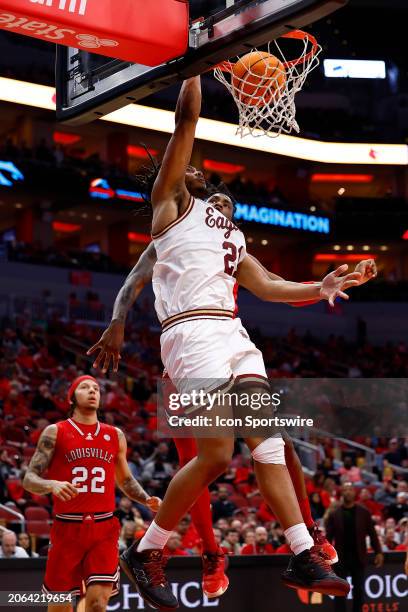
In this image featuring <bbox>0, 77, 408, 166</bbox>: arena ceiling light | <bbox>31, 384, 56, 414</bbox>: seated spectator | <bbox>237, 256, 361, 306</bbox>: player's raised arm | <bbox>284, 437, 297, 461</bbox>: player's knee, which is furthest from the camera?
<bbox>0, 77, 408, 166</bbox>: arena ceiling light

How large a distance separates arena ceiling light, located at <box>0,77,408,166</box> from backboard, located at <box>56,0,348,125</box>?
73.7ft

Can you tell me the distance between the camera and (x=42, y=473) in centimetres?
788

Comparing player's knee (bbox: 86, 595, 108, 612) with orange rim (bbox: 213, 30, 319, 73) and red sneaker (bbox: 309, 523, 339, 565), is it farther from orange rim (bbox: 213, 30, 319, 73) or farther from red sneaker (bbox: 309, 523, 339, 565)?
orange rim (bbox: 213, 30, 319, 73)

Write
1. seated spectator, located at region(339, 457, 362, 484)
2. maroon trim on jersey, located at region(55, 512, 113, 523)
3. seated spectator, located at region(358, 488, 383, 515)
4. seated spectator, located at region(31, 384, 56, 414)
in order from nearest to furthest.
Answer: maroon trim on jersey, located at region(55, 512, 113, 523)
seated spectator, located at region(358, 488, 383, 515)
seated spectator, located at region(339, 457, 362, 484)
seated spectator, located at region(31, 384, 56, 414)

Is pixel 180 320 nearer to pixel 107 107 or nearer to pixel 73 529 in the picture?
pixel 107 107

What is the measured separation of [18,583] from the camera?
10.1m

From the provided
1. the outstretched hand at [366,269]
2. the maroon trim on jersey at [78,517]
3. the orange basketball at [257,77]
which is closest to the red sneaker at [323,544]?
the outstretched hand at [366,269]

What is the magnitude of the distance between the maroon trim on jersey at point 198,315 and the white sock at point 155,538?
1.08 metres

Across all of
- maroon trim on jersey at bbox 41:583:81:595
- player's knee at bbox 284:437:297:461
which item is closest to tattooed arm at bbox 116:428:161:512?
maroon trim on jersey at bbox 41:583:81:595

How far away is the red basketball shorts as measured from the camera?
780cm

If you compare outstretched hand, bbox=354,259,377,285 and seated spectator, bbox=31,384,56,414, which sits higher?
seated spectator, bbox=31,384,56,414

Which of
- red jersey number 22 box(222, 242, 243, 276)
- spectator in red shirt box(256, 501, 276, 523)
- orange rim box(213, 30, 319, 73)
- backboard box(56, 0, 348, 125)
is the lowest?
spectator in red shirt box(256, 501, 276, 523)

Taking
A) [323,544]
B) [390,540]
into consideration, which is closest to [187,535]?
[390,540]

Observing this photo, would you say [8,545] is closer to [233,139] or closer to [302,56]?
[302,56]
